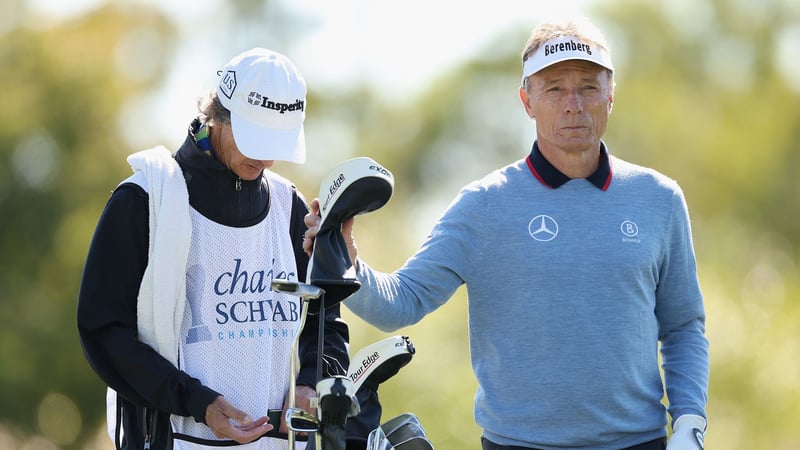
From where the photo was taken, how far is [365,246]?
14875mm

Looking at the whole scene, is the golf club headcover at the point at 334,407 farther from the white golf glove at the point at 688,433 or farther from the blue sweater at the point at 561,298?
the white golf glove at the point at 688,433

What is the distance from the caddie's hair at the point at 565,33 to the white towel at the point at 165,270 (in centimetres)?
121

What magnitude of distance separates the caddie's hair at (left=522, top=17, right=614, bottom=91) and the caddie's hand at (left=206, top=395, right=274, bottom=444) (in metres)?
1.39

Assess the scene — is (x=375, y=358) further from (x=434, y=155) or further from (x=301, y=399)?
(x=434, y=155)

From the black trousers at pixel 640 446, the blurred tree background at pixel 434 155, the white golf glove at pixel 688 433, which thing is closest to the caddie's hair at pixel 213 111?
the black trousers at pixel 640 446

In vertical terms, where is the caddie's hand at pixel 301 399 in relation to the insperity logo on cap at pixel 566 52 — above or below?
below

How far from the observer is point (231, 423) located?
13.7 ft

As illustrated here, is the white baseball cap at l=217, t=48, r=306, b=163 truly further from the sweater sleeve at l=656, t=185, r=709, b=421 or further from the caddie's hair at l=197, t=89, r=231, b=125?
the sweater sleeve at l=656, t=185, r=709, b=421

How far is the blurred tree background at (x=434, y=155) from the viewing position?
12.6 m

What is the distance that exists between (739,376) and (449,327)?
306cm

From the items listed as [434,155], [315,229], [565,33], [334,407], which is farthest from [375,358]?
[434,155]

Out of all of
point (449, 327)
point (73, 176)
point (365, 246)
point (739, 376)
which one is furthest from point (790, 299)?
point (73, 176)

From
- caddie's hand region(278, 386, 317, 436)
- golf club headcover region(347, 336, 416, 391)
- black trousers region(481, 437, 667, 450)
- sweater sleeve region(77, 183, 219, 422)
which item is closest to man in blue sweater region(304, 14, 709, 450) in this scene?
black trousers region(481, 437, 667, 450)

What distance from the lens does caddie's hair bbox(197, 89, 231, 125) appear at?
438cm
